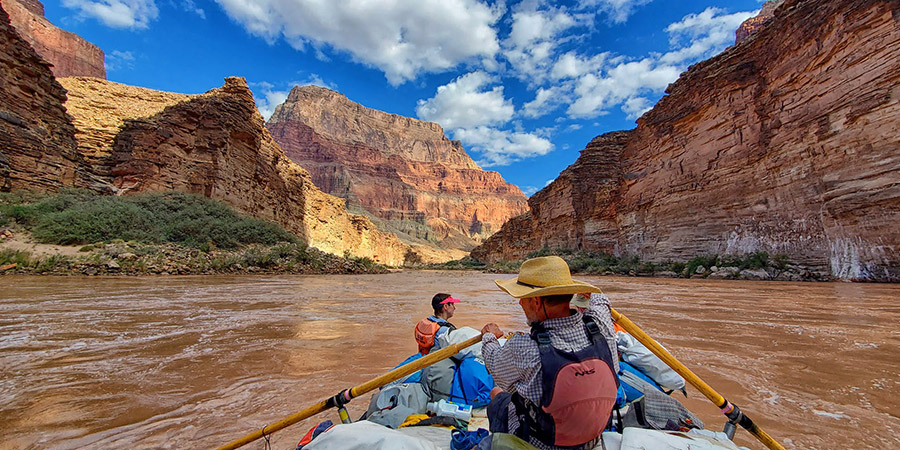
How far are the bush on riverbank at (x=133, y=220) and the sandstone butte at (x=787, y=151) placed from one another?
20.8 metres

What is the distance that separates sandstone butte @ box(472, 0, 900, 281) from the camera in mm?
8648

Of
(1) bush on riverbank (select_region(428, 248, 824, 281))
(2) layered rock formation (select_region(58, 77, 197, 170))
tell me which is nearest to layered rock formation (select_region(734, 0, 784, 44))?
(1) bush on riverbank (select_region(428, 248, 824, 281))

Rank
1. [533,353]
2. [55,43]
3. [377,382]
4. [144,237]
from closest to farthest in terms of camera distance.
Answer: [533,353], [377,382], [144,237], [55,43]

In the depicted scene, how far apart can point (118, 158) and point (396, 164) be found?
302ft

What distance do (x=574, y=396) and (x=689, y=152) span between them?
19206 millimetres

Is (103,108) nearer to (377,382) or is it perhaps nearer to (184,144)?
(184,144)

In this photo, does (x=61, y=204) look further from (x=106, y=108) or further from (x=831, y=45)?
(x=831, y=45)

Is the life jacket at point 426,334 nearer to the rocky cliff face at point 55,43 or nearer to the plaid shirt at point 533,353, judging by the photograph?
the plaid shirt at point 533,353

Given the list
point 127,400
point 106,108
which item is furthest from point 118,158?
point 127,400

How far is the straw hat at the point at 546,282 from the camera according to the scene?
1370mm

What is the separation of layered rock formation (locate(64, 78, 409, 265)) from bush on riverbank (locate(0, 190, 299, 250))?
1.51 m

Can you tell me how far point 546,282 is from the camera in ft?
4.79

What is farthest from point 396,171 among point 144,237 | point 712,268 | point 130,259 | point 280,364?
point 280,364

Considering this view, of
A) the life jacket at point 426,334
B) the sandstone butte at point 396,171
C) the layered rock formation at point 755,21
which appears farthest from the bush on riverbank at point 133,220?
the sandstone butte at point 396,171
